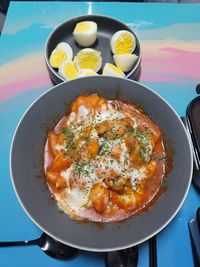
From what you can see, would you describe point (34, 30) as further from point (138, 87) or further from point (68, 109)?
point (138, 87)

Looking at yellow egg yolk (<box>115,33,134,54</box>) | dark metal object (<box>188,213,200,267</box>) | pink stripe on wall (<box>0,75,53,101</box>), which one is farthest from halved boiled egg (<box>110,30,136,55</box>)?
dark metal object (<box>188,213,200,267</box>)

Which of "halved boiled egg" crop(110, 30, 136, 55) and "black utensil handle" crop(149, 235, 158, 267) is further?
"halved boiled egg" crop(110, 30, 136, 55)

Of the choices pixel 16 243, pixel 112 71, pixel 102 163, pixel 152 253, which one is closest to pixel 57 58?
pixel 112 71

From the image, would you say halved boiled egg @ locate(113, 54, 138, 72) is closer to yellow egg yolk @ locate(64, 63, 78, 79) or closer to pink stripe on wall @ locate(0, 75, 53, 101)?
yellow egg yolk @ locate(64, 63, 78, 79)

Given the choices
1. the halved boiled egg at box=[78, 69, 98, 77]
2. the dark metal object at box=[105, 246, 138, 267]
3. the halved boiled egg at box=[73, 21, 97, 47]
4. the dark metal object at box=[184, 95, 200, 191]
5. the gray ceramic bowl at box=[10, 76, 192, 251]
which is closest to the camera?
the gray ceramic bowl at box=[10, 76, 192, 251]

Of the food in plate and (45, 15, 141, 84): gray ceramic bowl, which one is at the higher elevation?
(45, 15, 141, 84): gray ceramic bowl

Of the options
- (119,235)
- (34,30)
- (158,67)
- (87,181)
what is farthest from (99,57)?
(119,235)
